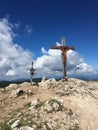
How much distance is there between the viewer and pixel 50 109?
2855 cm

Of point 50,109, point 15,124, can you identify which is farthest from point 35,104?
point 15,124

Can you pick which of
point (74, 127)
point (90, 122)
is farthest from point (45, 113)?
point (90, 122)

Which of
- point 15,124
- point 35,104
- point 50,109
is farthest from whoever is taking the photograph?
point 35,104

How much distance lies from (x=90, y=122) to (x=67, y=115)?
322cm

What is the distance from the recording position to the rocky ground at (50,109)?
25312mm

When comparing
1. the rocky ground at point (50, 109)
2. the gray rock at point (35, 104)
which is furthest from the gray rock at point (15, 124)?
the gray rock at point (35, 104)

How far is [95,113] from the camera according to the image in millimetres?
31422

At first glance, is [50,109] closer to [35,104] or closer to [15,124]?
[35,104]

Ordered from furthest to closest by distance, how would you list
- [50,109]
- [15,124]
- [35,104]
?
[35,104]
[50,109]
[15,124]

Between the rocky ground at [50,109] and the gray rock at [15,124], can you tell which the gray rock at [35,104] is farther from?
the gray rock at [15,124]

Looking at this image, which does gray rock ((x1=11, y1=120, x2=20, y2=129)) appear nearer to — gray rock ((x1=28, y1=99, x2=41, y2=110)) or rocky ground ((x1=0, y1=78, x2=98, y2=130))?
rocky ground ((x1=0, y1=78, x2=98, y2=130))

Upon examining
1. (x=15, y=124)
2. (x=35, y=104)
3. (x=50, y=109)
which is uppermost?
(x=35, y=104)

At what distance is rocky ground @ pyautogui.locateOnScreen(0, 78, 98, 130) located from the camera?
25.3 m

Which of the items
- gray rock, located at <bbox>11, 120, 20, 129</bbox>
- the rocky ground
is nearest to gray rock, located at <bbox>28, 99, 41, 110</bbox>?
the rocky ground
